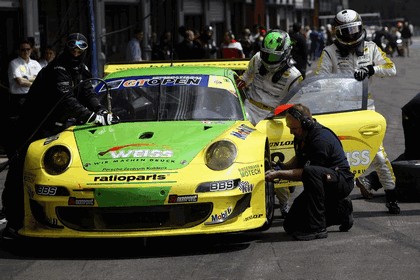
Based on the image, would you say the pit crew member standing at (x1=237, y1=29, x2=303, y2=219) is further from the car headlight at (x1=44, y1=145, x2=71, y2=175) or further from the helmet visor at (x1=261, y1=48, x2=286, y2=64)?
the car headlight at (x1=44, y1=145, x2=71, y2=175)

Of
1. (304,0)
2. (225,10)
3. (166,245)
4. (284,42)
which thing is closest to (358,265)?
(166,245)

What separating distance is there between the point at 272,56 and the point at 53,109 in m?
2.37

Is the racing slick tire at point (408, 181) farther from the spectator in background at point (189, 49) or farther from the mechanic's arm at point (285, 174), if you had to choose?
the spectator in background at point (189, 49)

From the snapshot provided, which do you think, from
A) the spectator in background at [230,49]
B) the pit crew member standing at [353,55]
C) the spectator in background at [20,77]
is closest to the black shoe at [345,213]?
the pit crew member standing at [353,55]

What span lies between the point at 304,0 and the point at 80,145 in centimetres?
7716

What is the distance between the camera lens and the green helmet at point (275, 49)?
10508 millimetres

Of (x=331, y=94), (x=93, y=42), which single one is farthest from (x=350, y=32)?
(x=93, y=42)

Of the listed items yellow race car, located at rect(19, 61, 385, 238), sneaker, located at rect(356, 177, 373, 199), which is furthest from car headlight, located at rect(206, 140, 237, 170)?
sneaker, located at rect(356, 177, 373, 199)

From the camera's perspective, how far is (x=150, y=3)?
35.2 m

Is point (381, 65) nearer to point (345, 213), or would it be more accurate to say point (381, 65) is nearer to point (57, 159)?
point (345, 213)

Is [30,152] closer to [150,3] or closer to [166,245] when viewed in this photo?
[166,245]

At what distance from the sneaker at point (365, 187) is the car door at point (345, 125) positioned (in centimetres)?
127

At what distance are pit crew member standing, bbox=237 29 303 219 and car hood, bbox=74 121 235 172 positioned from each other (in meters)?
1.69

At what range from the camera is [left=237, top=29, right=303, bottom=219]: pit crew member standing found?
10547mm
